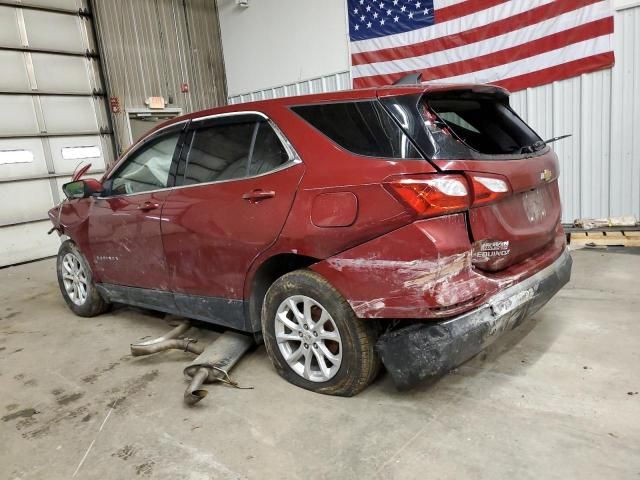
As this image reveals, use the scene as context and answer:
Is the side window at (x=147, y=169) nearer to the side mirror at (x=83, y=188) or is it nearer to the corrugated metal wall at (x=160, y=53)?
the side mirror at (x=83, y=188)

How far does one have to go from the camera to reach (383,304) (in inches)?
87.2

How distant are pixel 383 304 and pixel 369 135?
2.73ft

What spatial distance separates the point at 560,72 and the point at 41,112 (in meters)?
8.17

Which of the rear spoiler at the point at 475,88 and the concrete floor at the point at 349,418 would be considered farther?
the rear spoiler at the point at 475,88

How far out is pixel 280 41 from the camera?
29.5 ft

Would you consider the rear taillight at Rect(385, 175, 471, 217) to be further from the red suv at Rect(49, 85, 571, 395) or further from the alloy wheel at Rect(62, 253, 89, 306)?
the alloy wheel at Rect(62, 253, 89, 306)

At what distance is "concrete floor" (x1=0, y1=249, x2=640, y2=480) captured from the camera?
1.99 metres

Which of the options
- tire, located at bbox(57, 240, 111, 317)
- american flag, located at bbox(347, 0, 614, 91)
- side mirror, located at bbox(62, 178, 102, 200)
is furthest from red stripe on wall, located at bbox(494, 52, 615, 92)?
tire, located at bbox(57, 240, 111, 317)

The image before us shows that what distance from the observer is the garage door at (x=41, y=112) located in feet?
25.4

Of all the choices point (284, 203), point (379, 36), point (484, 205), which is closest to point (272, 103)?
point (284, 203)

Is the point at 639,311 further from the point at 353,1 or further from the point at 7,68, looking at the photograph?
the point at 7,68

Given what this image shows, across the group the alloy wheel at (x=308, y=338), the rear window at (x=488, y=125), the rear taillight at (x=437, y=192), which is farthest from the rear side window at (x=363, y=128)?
the alloy wheel at (x=308, y=338)

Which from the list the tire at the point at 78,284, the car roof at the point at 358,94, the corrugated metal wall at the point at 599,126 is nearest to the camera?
the car roof at the point at 358,94

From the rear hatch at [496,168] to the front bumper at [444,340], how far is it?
0.21 metres
